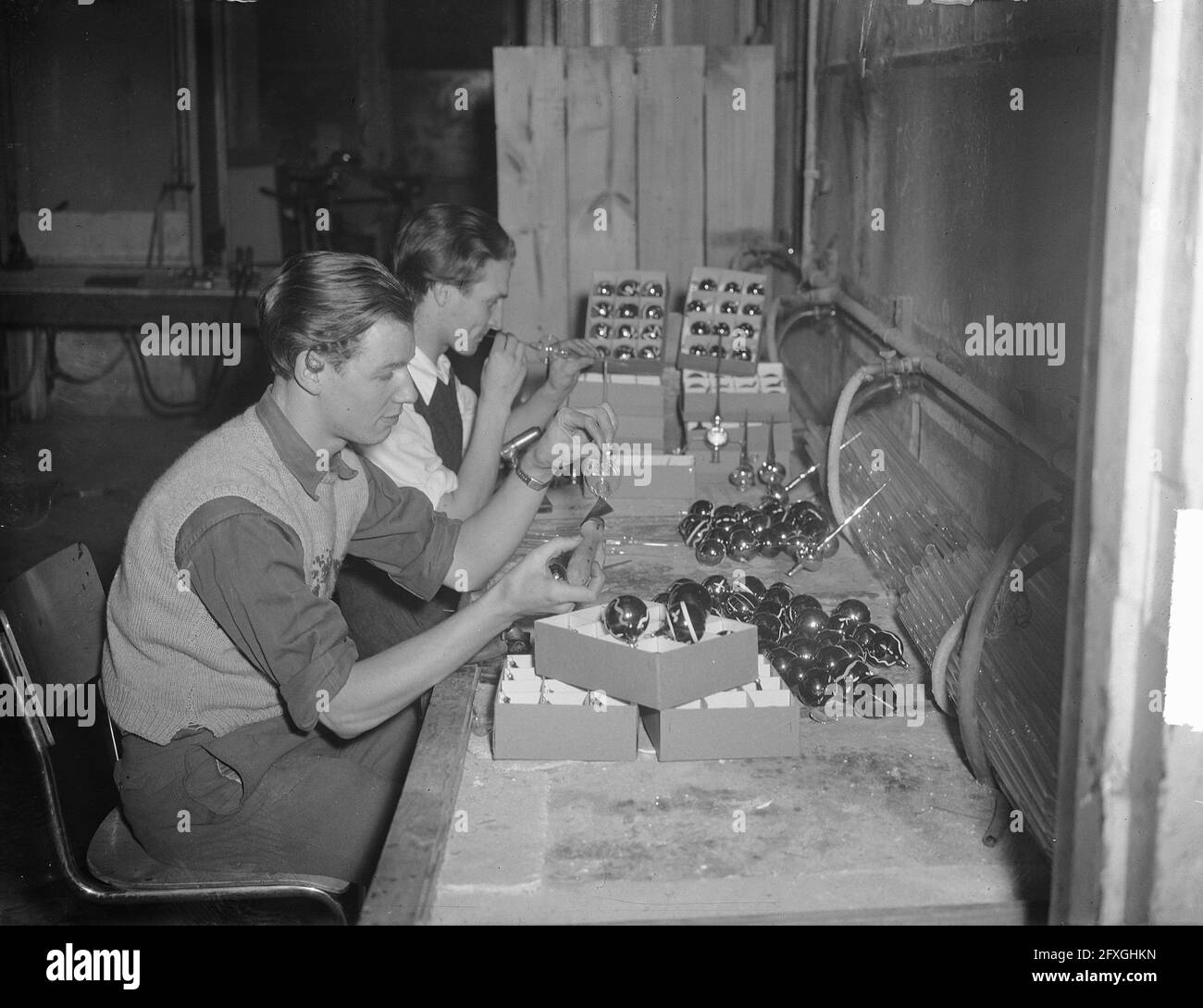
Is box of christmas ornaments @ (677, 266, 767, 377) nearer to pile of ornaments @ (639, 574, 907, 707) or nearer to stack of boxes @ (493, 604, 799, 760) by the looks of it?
pile of ornaments @ (639, 574, 907, 707)

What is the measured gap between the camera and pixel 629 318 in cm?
450

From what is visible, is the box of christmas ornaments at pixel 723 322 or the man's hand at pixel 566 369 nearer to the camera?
the man's hand at pixel 566 369

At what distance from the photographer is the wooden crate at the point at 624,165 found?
4.93 meters

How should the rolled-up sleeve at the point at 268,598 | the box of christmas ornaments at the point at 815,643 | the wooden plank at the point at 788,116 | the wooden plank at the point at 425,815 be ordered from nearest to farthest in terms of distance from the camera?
the wooden plank at the point at 425,815 < the rolled-up sleeve at the point at 268,598 < the box of christmas ornaments at the point at 815,643 < the wooden plank at the point at 788,116

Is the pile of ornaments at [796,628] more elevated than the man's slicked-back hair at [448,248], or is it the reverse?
the man's slicked-back hair at [448,248]

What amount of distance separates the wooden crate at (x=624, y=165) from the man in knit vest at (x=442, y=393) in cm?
157

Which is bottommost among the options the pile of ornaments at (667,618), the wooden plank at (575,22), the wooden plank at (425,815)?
the wooden plank at (425,815)

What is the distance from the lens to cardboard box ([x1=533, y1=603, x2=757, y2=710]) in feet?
6.34

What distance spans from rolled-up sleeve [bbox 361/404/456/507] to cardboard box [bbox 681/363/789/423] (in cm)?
112

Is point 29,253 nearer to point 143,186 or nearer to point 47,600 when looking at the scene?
point 143,186

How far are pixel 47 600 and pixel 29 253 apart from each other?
24.9 ft

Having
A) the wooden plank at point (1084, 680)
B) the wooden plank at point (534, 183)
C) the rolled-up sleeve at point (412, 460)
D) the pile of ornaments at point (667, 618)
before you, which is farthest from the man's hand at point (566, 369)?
the wooden plank at point (1084, 680)

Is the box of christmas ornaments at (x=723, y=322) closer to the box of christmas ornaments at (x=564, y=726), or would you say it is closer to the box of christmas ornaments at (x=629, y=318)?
the box of christmas ornaments at (x=629, y=318)

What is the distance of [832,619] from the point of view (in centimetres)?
244
